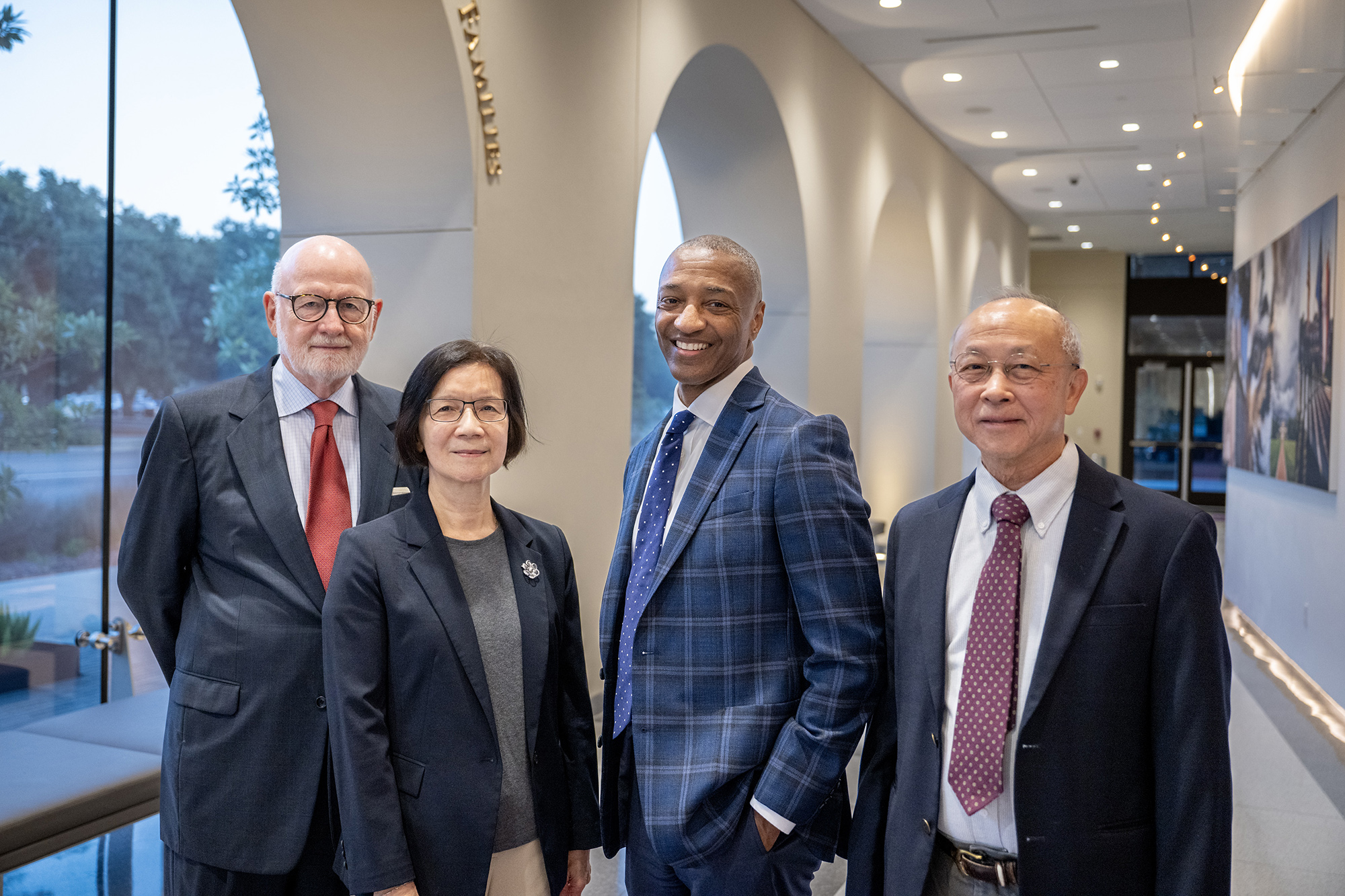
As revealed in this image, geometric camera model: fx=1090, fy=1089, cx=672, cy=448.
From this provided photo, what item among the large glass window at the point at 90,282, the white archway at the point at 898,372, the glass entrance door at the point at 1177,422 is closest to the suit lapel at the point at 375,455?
the large glass window at the point at 90,282

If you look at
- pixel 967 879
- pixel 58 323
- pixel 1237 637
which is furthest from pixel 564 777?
pixel 1237 637

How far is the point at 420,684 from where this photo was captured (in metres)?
1.89

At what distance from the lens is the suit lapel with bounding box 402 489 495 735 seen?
190cm

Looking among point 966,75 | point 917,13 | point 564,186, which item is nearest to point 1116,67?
point 966,75

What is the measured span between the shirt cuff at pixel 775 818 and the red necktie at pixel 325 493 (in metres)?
0.91

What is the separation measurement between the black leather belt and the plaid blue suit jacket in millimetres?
228

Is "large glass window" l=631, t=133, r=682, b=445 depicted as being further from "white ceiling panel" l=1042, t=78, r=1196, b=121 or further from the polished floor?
the polished floor

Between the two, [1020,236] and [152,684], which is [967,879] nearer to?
[152,684]

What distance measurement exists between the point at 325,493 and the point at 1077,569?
1.42 metres

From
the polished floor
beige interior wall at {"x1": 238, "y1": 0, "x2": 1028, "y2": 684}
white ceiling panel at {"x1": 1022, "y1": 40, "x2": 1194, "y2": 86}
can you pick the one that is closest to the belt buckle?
the polished floor

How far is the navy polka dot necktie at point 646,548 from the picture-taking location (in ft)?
6.73

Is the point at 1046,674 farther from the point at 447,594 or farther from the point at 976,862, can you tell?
the point at 447,594

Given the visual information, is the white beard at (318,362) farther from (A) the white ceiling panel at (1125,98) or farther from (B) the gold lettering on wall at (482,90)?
(A) the white ceiling panel at (1125,98)

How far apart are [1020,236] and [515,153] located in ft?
42.4
